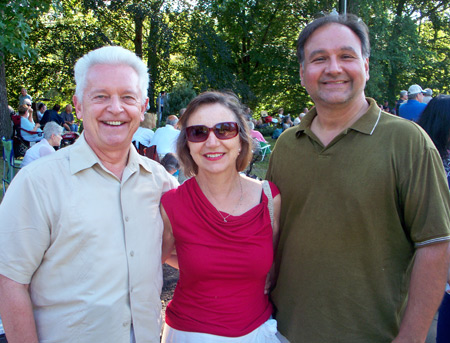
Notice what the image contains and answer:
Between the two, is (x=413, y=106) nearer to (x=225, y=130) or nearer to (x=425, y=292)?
(x=225, y=130)

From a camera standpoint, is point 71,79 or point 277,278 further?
point 71,79

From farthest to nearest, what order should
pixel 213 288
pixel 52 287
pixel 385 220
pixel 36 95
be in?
pixel 36 95 → pixel 213 288 → pixel 385 220 → pixel 52 287

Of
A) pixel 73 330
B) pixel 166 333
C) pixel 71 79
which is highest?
pixel 71 79

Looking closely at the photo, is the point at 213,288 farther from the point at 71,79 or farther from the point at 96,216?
the point at 71,79

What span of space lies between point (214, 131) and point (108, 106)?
0.62 m

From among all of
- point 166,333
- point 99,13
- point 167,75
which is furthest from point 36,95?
point 166,333

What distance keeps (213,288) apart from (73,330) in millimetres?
712

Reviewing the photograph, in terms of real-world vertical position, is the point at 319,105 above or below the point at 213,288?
above

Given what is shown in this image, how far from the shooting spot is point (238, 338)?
1.95 m

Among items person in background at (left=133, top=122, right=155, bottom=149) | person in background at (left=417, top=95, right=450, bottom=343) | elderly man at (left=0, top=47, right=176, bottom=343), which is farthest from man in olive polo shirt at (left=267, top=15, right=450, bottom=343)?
person in background at (left=133, top=122, right=155, bottom=149)

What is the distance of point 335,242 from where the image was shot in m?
1.86

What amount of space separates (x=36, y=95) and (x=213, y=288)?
25.3 meters

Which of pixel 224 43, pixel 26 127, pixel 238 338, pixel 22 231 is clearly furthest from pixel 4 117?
pixel 238 338

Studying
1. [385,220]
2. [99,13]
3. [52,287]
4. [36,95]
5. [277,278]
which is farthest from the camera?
[36,95]
